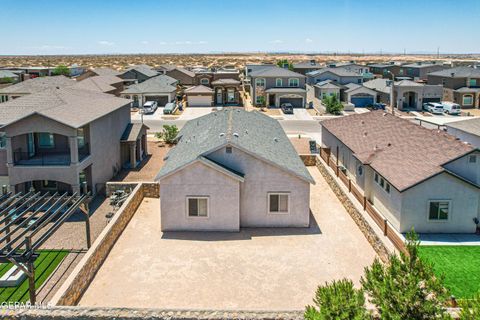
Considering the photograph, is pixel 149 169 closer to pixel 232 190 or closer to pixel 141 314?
pixel 232 190

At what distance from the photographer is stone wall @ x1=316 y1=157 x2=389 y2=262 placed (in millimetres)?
19594

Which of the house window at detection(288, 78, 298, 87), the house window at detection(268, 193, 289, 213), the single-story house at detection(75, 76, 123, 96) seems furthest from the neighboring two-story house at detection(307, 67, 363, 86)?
the house window at detection(268, 193, 289, 213)

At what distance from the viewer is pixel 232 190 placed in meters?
22.1

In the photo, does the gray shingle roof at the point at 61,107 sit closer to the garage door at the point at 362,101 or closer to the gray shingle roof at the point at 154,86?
the gray shingle roof at the point at 154,86

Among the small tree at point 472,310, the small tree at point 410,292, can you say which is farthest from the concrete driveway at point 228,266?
the small tree at point 472,310

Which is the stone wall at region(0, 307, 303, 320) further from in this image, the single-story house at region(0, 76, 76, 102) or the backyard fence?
the single-story house at region(0, 76, 76, 102)

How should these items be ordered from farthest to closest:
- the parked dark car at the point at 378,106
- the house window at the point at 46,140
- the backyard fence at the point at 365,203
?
the parked dark car at the point at 378,106
the house window at the point at 46,140
the backyard fence at the point at 365,203

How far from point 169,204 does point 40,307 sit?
29.9 ft

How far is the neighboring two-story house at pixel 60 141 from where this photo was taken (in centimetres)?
2548

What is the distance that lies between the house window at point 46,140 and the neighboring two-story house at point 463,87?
191ft

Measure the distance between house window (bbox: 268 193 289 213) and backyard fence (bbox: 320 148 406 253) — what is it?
174 inches

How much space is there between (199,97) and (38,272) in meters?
51.5

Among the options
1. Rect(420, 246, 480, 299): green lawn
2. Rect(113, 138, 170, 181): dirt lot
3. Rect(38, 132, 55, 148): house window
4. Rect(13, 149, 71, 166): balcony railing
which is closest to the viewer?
Rect(420, 246, 480, 299): green lawn

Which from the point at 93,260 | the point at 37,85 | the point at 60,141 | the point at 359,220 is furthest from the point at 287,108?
the point at 93,260
